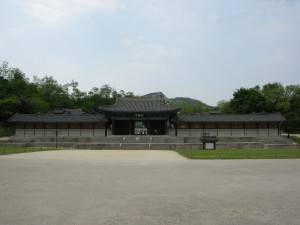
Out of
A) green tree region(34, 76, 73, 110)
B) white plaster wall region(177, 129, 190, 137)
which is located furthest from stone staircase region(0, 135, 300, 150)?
green tree region(34, 76, 73, 110)

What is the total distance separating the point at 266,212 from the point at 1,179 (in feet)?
32.1

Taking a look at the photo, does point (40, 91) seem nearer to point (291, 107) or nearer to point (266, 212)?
point (291, 107)

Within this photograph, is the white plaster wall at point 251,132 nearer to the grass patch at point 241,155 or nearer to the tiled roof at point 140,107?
the tiled roof at point 140,107

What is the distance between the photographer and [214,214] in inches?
262

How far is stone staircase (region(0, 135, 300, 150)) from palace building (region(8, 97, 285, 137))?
3.51 metres

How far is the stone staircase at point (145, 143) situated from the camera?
33000mm

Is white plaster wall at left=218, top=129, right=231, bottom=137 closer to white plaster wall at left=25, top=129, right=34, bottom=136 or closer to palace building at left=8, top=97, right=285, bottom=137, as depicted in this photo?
palace building at left=8, top=97, right=285, bottom=137

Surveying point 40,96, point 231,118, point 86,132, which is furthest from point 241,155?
point 40,96

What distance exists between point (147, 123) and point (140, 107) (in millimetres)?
2842

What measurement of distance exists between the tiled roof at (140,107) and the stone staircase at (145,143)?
5.16 metres

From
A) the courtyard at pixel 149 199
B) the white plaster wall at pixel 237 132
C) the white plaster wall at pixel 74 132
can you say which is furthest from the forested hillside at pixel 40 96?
the courtyard at pixel 149 199

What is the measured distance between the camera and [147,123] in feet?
147

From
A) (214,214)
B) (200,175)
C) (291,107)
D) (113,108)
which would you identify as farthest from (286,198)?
(291,107)

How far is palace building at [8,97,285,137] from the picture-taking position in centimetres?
4334
